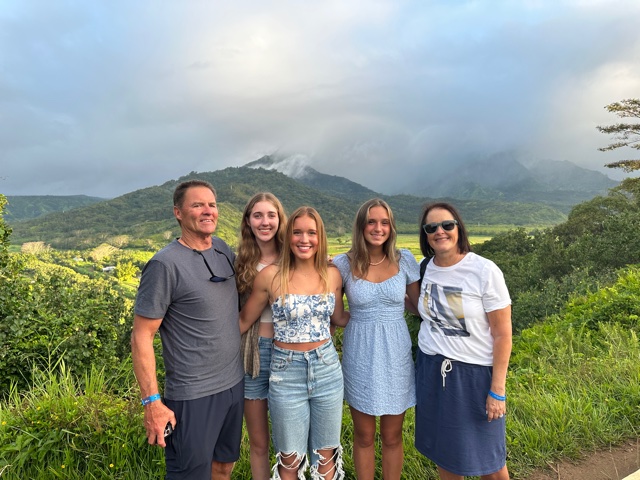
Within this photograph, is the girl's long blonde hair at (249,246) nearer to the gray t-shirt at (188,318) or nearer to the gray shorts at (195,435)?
the gray t-shirt at (188,318)

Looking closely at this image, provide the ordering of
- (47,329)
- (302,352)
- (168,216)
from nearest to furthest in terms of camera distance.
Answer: (302,352), (47,329), (168,216)

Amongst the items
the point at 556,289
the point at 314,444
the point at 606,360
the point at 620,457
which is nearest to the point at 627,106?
the point at 556,289

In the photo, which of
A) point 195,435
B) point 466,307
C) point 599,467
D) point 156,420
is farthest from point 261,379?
point 599,467

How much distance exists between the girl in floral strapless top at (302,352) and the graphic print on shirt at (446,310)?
608mm

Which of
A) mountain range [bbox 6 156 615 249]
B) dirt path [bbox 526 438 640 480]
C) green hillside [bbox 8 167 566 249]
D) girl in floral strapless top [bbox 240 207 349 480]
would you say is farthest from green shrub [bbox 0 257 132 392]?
mountain range [bbox 6 156 615 249]

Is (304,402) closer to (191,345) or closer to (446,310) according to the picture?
(191,345)

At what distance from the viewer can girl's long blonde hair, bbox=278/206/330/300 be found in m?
2.43

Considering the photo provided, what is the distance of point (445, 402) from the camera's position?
7.44 ft

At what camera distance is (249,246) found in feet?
8.91

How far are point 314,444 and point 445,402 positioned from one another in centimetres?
86

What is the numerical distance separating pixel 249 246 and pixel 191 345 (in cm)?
79

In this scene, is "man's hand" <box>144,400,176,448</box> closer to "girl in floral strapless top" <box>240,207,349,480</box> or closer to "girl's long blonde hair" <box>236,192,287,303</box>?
"girl in floral strapless top" <box>240,207,349,480</box>

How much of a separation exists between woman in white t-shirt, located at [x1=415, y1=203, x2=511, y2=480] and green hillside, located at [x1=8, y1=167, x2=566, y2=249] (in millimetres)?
77242

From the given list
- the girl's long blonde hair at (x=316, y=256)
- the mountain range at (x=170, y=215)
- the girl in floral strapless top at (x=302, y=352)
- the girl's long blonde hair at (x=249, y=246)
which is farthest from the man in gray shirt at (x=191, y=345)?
the mountain range at (x=170, y=215)
